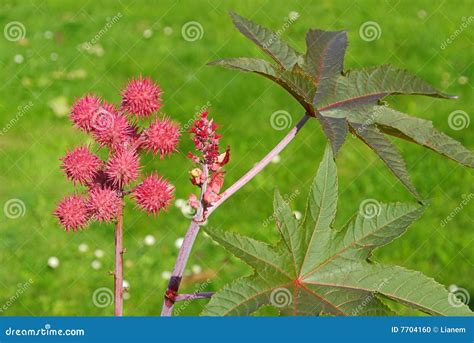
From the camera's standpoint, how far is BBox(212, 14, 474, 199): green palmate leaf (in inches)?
65.1

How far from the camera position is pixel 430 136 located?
5.68 feet

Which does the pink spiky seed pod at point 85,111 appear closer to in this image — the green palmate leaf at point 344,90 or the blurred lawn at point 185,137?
the green palmate leaf at point 344,90

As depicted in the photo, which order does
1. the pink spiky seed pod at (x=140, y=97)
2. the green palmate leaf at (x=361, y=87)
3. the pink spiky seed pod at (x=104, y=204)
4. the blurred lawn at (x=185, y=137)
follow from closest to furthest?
the pink spiky seed pod at (x=104, y=204), the pink spiky seed pod at (x=140, y=97), the green palmate leaf at (x=361, y=87), the blurred lawn at (x=185, y=137)

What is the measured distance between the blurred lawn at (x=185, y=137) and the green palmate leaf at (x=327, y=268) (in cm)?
234

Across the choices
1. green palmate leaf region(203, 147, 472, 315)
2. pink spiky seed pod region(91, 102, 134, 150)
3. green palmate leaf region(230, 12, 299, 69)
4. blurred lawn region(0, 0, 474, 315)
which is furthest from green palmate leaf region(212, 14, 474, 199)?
blurred lawn region(0, 0, 474, 315)

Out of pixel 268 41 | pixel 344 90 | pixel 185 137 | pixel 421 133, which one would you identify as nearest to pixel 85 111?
pixel 268 41

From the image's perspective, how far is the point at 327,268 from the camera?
1.75m

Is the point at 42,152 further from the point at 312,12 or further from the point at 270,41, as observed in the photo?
the point at 270,41

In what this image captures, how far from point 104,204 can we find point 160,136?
0.60 feet

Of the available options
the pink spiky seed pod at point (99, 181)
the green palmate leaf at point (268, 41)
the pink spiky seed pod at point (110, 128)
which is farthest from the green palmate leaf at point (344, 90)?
the pink spiky seed pod at point (99, 181)

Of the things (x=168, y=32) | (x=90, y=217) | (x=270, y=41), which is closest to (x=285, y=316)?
(x=90, y=217)

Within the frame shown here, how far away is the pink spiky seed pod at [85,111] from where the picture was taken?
159 centimetres

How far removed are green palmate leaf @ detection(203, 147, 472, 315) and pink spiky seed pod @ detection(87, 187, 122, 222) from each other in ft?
0.68

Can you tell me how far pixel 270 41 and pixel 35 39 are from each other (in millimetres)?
5014
